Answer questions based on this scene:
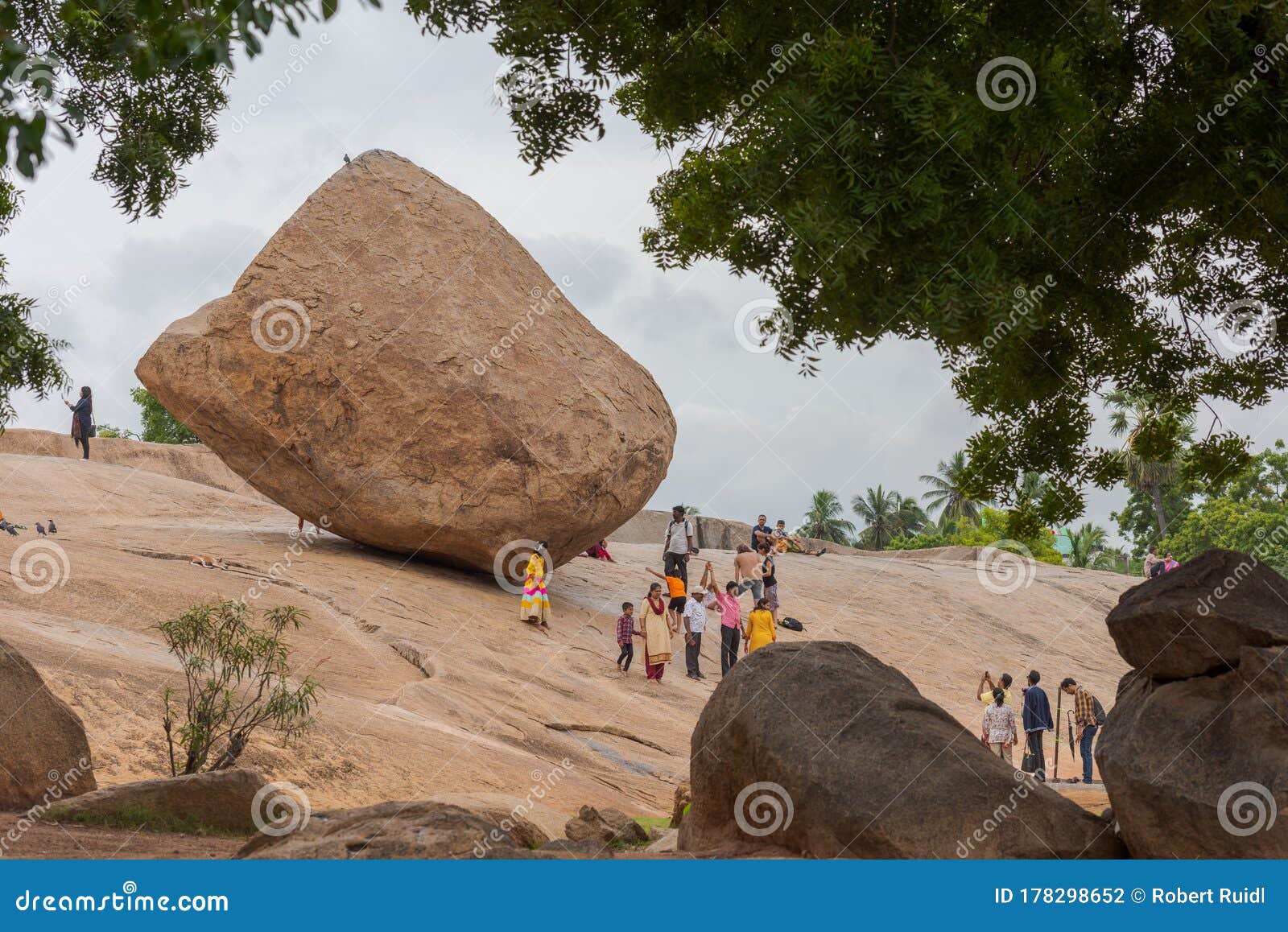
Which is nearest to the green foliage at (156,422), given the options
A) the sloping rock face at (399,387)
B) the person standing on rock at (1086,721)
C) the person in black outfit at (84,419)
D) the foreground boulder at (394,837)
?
the person in black outfit at (84,419)

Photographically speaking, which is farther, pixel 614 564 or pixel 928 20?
pixel 614 564

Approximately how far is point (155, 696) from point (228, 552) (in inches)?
286

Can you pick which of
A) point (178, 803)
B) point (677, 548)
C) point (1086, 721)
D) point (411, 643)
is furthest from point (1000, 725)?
point (178, 803)

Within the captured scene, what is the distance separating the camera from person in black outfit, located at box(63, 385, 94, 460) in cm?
2783

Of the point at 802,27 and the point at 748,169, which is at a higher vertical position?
the point at 802,27

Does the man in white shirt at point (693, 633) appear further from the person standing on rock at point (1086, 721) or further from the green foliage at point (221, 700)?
the green foliage at point (221, 700)

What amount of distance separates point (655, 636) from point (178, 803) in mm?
9248

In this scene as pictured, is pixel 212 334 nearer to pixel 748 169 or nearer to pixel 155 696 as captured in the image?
pixel 155 696

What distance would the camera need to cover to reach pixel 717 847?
268 inches

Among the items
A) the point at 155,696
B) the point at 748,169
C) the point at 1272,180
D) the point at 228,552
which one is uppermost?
the point at 1272,180

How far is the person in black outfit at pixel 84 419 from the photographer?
91.3ft

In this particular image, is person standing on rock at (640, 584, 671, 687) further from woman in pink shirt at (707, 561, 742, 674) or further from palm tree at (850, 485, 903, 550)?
palm tree at (850, 485, 903, 550)

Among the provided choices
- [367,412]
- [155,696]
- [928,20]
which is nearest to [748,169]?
[928,20]

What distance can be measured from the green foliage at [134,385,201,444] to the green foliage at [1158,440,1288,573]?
4357 cm
